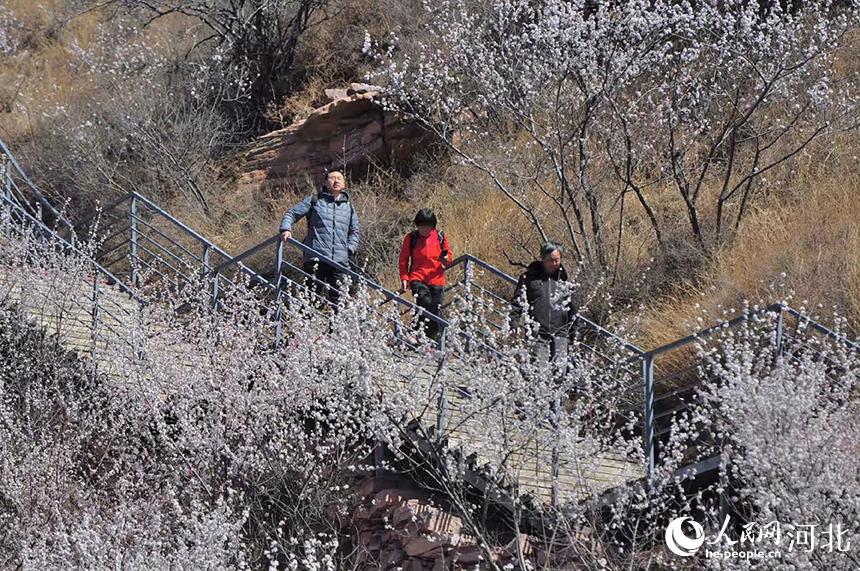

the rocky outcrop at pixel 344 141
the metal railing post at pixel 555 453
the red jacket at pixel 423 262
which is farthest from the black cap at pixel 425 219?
the rocky outcrop at pixel 344 141

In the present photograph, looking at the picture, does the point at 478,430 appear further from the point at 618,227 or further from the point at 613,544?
the point at 618,227

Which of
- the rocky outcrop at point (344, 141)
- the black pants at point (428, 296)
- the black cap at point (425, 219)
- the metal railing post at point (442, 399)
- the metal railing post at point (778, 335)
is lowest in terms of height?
the metal railing post at point (442, 399)

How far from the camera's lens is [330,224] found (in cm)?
1209

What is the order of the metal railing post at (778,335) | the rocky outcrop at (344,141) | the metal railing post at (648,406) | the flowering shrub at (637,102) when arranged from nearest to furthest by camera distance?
the metal railing post at (778,335) → the metal railing post at (648,406) → the flowering shrub at (637,102) → the rocky outcrop at (344,141)

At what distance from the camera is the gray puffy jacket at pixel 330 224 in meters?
12.0

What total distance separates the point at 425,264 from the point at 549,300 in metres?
1.72

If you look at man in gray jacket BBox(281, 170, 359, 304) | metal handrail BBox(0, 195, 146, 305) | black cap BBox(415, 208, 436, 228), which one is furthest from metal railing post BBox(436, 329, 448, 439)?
metal handrail BBox(0, 195, 146, 305)

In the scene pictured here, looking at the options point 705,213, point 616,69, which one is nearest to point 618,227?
point 705,213

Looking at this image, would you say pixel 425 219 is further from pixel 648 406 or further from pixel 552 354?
pixel 648 406

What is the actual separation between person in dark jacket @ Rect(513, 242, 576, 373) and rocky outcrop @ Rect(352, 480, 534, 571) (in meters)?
1.45

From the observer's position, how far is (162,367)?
10.6 meters

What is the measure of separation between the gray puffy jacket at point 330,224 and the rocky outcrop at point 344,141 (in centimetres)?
523

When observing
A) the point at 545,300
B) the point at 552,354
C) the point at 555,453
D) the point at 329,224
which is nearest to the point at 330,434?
the point at 552,354

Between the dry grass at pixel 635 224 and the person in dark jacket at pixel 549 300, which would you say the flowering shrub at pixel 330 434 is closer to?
the person in dark jacket at pixel 549 300
